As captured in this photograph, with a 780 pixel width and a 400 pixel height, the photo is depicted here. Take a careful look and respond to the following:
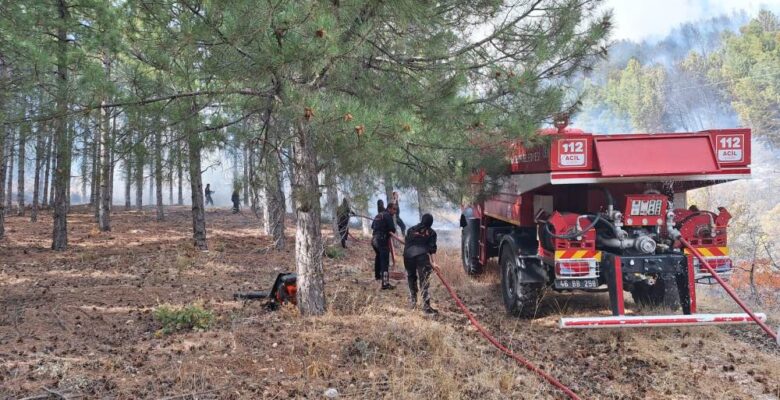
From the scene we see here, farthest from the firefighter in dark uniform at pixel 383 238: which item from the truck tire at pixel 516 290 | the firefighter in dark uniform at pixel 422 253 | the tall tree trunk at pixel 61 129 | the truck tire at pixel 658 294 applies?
the tall tree trunk at pixel 61 129

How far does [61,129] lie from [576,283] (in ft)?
19.4

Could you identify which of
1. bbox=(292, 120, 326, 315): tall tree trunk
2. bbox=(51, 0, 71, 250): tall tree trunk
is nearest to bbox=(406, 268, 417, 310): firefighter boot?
bbox=(292, 120, 326, 315): tall tree trunk

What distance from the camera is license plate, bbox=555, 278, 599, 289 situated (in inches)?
250

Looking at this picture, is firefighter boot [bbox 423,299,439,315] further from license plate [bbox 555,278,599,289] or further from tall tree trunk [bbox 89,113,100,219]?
tall tree trunk [bbox 89,113,100,219]

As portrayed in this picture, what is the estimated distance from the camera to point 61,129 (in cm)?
535

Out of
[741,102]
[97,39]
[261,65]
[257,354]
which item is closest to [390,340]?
[257,354]

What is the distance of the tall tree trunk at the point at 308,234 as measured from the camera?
606cm

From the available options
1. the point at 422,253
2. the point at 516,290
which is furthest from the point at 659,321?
the point at 422,253

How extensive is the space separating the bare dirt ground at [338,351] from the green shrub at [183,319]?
12 cm

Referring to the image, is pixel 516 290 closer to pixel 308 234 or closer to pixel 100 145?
pixel 308 234

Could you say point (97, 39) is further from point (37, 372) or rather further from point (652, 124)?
point (652, 124)

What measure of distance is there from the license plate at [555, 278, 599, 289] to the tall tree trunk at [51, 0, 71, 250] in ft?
18.5

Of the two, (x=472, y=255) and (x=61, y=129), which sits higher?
(x=61, y=129)

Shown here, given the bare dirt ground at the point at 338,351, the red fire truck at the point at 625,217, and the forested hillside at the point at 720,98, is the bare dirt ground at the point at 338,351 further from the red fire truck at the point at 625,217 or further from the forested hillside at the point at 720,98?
the forested hillside at the point at 720,98
